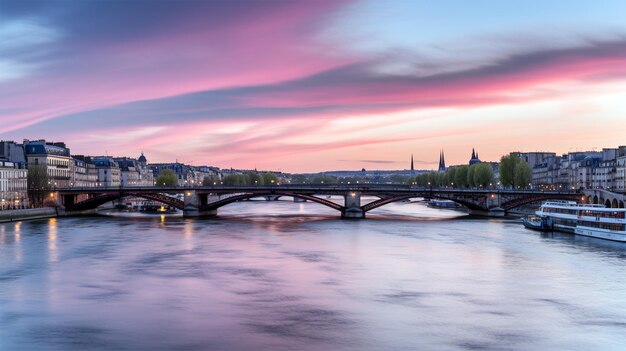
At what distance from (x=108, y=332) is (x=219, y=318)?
4.84m

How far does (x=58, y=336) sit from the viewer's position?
92.8 ft

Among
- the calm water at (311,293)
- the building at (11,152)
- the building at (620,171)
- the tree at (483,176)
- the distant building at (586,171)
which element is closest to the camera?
the calm water at (311,293)

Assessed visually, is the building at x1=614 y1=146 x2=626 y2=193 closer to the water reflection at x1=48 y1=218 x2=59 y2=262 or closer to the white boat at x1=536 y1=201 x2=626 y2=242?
the white boat at x1=536 y1=201 x2=626 y2=242

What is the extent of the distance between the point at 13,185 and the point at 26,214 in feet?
36.1

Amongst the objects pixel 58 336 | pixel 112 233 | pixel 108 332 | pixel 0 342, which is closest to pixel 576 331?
pixel 108 332

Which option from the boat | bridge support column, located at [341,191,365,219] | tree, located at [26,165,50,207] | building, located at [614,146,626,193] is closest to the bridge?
bridge support column, located at [341,191,365,219]

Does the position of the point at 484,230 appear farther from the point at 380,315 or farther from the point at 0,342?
the point at 0,342

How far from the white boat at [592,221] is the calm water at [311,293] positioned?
90.7 inches

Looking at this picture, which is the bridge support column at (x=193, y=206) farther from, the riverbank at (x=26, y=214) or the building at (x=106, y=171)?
the building at (x=106, y=171)

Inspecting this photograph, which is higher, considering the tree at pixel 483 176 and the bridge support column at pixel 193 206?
the tree at pixel 483 176

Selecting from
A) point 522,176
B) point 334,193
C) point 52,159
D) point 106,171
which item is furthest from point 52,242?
point 106,171

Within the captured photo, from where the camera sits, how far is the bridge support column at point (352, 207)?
99312mm

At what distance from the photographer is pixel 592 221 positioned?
66.9m

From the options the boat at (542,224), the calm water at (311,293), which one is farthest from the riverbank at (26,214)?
the boat at (542,224)
